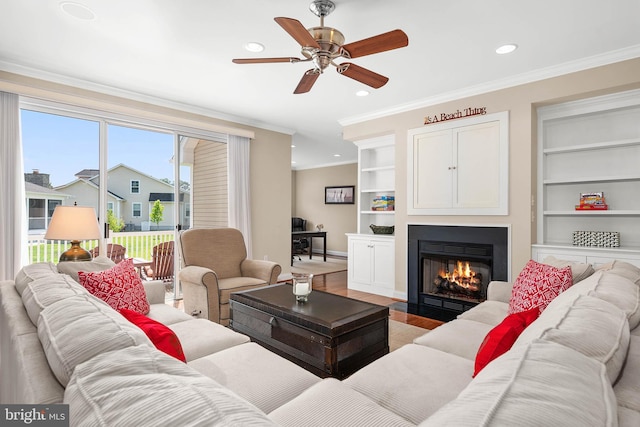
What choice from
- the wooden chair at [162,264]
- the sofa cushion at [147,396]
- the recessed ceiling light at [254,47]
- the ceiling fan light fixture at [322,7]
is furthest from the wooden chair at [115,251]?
the sofa cushion at [147,396]

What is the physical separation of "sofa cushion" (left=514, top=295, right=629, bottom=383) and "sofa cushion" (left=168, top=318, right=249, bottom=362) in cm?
146

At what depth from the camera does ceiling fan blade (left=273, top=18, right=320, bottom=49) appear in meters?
1.90

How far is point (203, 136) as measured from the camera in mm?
4863

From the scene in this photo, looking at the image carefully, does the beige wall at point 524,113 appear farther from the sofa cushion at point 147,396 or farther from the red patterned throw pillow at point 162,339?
the sofa cushion at point 147,396

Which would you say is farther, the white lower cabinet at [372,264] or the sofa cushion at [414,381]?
the white lower cabinet at [372,264]

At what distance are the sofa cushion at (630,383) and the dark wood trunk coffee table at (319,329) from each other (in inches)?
51.0

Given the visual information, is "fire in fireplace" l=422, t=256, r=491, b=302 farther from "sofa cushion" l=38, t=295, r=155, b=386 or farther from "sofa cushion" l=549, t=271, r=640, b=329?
"sofa cushion" l=38, t=295, r=155, b=386

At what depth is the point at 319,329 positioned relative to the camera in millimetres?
1999

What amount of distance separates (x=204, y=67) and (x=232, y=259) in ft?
6.67

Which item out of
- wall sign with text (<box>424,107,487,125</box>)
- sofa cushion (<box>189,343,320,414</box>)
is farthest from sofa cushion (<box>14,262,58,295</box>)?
wall sign with text (<box>424,107,487,125</box>)

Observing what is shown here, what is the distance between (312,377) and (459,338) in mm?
897

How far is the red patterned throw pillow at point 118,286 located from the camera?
2027 millimetres

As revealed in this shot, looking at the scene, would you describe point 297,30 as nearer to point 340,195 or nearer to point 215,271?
point 215,271

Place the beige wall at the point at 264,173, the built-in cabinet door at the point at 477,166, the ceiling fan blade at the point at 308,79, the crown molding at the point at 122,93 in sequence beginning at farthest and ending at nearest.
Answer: the beige wall at the point at 264,173, the built-in cabinet door at the point at 477,166, the crown molding at the point at 122,93, the ceiling fan blade at the point at 308,79
